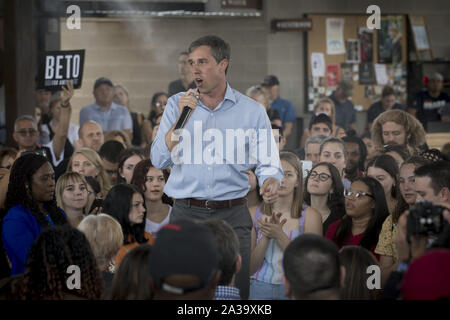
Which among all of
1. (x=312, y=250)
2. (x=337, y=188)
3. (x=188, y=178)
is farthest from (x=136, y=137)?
(x=312, y=250)

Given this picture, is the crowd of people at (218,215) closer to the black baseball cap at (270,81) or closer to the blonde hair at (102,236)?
the blonde hair at (102,236)

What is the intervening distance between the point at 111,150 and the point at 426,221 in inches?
118

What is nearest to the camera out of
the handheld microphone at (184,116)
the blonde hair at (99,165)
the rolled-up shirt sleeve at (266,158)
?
the handheld microphone at (184,116)

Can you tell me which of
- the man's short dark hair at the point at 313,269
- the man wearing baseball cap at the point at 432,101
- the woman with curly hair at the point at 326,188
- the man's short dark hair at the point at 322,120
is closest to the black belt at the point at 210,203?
the man's short dark hair at the point at 313,269

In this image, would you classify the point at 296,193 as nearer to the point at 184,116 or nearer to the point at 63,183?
the point at 184,116

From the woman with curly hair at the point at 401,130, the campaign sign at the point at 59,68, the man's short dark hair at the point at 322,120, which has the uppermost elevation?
the campaign sign at the point at 59,68

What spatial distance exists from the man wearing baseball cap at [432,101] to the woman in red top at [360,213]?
4745 millimetres

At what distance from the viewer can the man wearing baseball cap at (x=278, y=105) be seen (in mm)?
7559

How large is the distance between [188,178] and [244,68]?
18.2ft

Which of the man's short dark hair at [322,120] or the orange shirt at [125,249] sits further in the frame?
the man's short dark hair at [322,120]

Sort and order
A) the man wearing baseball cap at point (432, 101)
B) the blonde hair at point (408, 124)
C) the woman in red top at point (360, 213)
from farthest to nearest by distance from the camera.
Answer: the man wearing baseball cap at point (432, 101)
the blonde hair at point (408, 124)
the woman in red top at point (360, 213)

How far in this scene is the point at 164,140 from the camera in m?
2.91

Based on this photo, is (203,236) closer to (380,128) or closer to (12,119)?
(380,128)

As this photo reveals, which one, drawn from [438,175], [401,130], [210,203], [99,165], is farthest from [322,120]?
[210,203]
